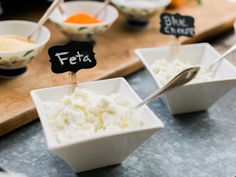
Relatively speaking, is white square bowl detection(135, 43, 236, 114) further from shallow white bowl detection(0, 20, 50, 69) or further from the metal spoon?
shallow white bowl detection(0, 20, 50, 69)

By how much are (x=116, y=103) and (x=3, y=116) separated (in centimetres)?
31

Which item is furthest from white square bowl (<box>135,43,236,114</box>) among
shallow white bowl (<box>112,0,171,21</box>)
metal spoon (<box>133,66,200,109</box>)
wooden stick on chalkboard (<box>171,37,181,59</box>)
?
shallow white bowl (<box>112,0,171,21</box>)

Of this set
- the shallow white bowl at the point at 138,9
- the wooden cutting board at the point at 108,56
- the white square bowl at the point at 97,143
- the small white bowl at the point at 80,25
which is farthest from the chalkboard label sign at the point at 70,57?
the shallow white bowl at the point at 138,9

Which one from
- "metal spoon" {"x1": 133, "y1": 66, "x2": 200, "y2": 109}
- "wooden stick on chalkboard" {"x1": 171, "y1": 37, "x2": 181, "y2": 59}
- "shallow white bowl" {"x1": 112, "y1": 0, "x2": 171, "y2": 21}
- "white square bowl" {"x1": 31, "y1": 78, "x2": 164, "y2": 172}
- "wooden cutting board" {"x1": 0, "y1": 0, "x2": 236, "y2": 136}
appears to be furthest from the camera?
"shallow white bowl" {"x1": 112, "y1": 0, "x2": 171, "y2": 21}

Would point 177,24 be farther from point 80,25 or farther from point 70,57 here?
point 70,57

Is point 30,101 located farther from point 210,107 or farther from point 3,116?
point 210,107

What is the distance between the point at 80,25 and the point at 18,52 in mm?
285

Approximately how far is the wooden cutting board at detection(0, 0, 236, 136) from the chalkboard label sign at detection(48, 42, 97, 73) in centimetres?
17

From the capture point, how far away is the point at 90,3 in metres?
1.61

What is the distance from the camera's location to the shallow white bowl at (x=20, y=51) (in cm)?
117

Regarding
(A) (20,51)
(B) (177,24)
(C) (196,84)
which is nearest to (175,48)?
(B) (177,24)

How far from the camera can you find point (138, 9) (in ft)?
5.14

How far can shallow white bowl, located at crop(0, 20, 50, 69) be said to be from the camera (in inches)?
46.1

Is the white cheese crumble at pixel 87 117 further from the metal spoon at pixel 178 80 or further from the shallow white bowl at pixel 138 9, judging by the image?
the shallow white bowl at pixel 138 9
